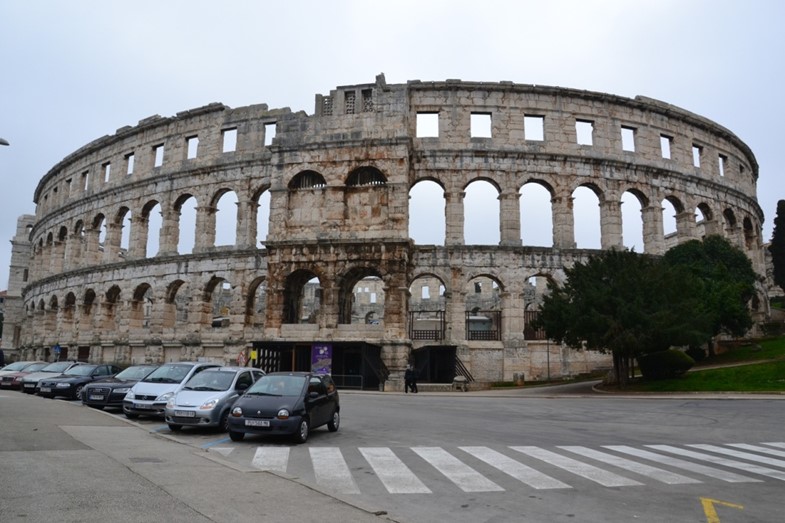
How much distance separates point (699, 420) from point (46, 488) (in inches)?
618

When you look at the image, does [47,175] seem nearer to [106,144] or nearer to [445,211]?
[106,144]

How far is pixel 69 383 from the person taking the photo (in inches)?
849

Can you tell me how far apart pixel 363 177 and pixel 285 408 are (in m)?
23.5

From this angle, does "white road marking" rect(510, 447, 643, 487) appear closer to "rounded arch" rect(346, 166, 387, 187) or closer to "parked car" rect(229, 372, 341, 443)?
"parked car" rect(229, 372, 341, 443)

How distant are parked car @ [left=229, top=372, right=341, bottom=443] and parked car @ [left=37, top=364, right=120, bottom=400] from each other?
1221 centimetres

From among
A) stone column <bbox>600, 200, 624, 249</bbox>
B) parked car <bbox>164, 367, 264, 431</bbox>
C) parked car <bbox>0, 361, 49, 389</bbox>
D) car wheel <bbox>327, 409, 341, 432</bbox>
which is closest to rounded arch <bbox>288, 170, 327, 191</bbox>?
parked car <bbox>0, 361, 49, 389</bbox>

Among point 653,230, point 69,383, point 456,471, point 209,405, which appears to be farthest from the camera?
point 653,230

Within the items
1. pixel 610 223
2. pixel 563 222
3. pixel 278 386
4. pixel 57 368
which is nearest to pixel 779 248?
pixel 610 223

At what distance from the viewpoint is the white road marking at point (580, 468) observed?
8.46 meters

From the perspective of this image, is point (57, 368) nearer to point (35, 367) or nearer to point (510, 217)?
point (35, 367)

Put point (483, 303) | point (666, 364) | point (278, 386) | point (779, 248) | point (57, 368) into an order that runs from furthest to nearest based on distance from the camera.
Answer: point (483, 303)
point (779, 248)
point (666, 364)
point (57, 368)
point (278, 386)

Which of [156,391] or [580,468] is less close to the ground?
[156,391]

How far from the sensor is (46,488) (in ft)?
23.0

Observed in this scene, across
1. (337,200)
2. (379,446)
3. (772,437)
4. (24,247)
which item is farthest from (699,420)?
(24,247)
